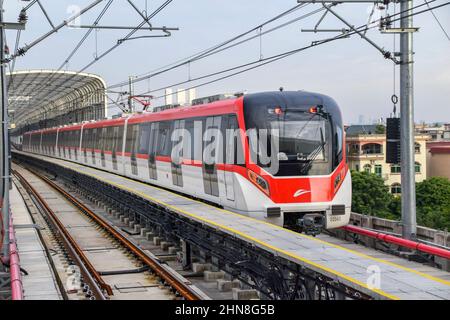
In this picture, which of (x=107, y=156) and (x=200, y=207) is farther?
(x=107, y=156)

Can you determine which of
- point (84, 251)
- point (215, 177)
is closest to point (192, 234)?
point (215, 177)

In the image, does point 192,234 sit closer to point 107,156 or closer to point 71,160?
point 107,156

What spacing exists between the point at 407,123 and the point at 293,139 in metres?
2.24

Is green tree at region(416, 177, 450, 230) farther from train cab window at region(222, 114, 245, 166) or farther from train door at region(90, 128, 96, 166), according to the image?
train cab window at region(222, 114, 245, 166)

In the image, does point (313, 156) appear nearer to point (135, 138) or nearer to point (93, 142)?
point (135, 138)

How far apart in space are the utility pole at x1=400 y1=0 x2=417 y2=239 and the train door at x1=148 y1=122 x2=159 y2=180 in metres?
9.39

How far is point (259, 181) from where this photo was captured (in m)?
13.0

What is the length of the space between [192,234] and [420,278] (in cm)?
654

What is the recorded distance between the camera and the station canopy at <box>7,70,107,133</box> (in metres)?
48.1

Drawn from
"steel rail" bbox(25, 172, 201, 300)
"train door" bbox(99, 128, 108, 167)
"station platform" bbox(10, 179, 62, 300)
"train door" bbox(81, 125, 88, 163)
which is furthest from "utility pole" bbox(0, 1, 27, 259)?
"train door" bbox(81, 125, 88, 163)

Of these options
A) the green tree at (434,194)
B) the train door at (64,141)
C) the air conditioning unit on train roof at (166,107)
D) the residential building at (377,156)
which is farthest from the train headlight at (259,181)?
the residential building at (377,156)

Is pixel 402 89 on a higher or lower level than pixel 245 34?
lower

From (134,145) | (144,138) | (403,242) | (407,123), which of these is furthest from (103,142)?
(403,242)

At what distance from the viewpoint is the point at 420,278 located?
677 centimetres
